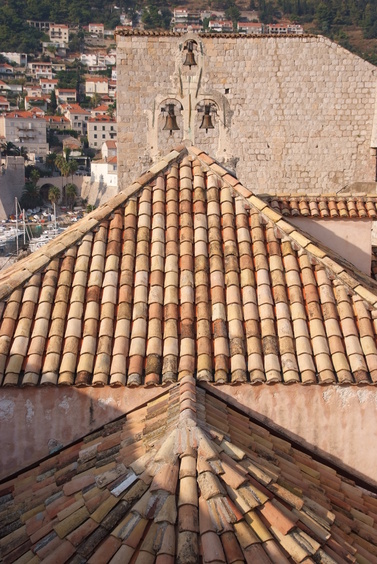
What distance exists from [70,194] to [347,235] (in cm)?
7176

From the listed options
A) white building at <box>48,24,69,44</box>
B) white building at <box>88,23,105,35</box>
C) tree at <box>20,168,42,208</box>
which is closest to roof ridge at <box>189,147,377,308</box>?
tree at <box>20,168,42,208</box>

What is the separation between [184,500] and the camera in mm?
3631

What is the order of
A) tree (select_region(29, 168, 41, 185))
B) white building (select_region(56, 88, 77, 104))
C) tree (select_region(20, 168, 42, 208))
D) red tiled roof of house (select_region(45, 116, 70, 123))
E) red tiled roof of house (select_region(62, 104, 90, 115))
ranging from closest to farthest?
tree (select_region(20, 168, 42, 208)) < tree (select_region(29, 168, 41, 185)) < red tiled roof of house (select_region(45, 116, 70, 123)) < red tiled roof of house (select_region(62, 104, 90, 115)) < white building (select_region(56, 88, 77, 104))

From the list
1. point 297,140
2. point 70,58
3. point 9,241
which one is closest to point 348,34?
point 70,58

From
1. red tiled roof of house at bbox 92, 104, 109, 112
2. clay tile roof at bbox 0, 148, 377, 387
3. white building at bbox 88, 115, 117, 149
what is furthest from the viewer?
red tiled roof of house at bbox 92, 104, 109, 112

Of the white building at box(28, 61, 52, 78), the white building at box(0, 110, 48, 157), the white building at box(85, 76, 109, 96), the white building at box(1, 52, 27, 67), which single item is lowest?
the white building at box(0, 110, 48, 157)

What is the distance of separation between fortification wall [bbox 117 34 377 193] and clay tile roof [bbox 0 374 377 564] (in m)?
11.4

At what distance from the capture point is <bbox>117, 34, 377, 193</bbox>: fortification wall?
1566cm

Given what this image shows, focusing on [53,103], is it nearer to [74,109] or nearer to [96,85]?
[74,109]

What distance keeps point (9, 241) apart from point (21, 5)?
11727 cm

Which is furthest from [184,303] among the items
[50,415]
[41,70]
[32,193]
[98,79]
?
[41,70]

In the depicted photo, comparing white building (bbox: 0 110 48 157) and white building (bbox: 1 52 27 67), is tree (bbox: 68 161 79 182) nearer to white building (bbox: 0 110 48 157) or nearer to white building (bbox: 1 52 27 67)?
white building (bbox: 0 110 48 157)

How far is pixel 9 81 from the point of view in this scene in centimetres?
12900

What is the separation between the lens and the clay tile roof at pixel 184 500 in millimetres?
3465
